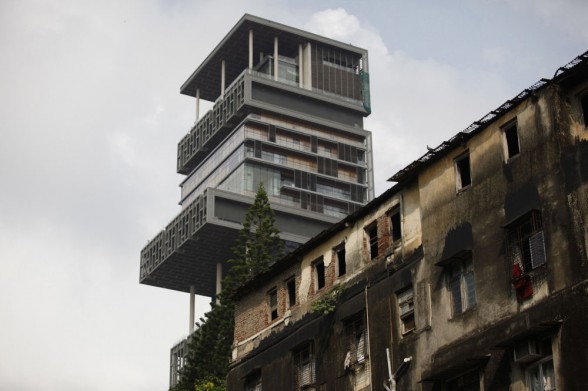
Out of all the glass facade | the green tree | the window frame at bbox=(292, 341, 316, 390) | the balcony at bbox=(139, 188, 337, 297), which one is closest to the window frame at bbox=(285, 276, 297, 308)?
the window frame at bbox=(292, 341, 316, 390)

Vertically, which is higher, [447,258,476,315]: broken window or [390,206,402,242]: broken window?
[390,206,402,242]: broken window

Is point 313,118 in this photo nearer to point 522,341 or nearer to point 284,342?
point 284,342

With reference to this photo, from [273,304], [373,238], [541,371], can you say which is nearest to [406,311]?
[373,238]

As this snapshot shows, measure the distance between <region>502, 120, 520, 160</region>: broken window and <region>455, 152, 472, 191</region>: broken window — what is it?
5.71 ft

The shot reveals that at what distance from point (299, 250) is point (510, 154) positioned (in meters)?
12.3

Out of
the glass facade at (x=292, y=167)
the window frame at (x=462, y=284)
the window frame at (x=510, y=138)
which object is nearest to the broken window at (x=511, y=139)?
the window frame at (x=510, y=138)

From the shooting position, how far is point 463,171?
35.6m

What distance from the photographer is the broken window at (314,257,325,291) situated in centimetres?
4266

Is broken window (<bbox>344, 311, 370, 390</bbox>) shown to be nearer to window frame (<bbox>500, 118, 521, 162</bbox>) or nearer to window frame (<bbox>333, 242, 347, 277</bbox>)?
window frame (<bbox>333, 242, 347, 277</bbox>)

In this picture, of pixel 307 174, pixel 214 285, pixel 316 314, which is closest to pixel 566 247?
pixel 316 314

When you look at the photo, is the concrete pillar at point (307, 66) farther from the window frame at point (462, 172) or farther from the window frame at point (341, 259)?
the window frame at point (462, 172)

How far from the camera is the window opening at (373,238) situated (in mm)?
39625

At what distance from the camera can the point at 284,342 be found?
142 ft

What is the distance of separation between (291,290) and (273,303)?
4.60 ft
